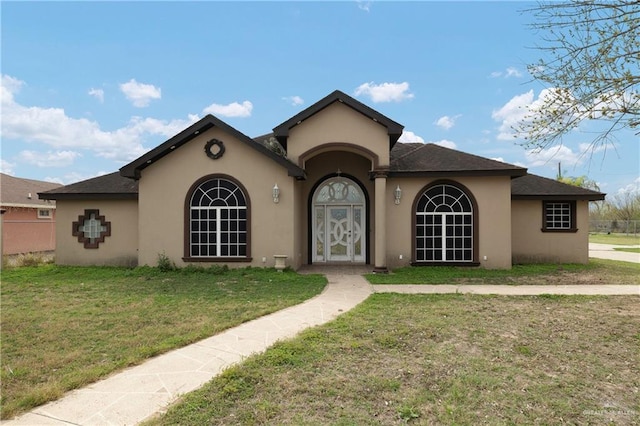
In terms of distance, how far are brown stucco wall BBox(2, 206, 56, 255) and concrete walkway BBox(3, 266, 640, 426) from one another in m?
18.6

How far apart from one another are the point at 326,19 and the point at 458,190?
8403mm

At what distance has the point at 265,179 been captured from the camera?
39.7 ft

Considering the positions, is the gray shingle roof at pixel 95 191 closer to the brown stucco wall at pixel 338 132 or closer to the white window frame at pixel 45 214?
the brown stucco wall at pixel 338 132

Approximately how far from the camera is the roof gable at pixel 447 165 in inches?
483

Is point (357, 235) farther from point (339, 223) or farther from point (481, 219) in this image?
point (481, 219)

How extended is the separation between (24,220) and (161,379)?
2178 cm

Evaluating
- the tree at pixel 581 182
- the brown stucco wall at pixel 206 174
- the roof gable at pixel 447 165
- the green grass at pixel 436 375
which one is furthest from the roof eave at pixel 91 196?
the tree at pixel 581 182

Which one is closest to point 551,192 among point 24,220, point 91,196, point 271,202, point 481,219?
point 481,219

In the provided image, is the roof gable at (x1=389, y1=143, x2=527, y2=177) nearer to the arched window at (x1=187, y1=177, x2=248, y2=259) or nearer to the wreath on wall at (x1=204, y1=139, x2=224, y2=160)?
the arched window at (x1=187, y1=177, x2=248, y2=259)

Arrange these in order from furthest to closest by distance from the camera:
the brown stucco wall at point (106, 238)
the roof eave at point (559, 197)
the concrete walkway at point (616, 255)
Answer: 1. the concrete walkway at point (616, 255)
2. the roof eave at point (559, 197)
3. the brown stucco wall at point (106, 238)

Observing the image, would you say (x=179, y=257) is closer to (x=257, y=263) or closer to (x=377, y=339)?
(x=257, y=263)

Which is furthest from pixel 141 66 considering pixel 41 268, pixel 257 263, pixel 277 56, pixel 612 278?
pixel 612 278

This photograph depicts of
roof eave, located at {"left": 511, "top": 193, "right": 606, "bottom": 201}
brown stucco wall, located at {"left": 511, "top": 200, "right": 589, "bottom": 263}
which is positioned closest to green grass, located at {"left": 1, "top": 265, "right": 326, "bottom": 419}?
brown stucco wall, located at {"left": 511, "top": 200, "right": 589, "bottom": 263}

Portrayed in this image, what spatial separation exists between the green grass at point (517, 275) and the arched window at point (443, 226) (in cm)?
55
